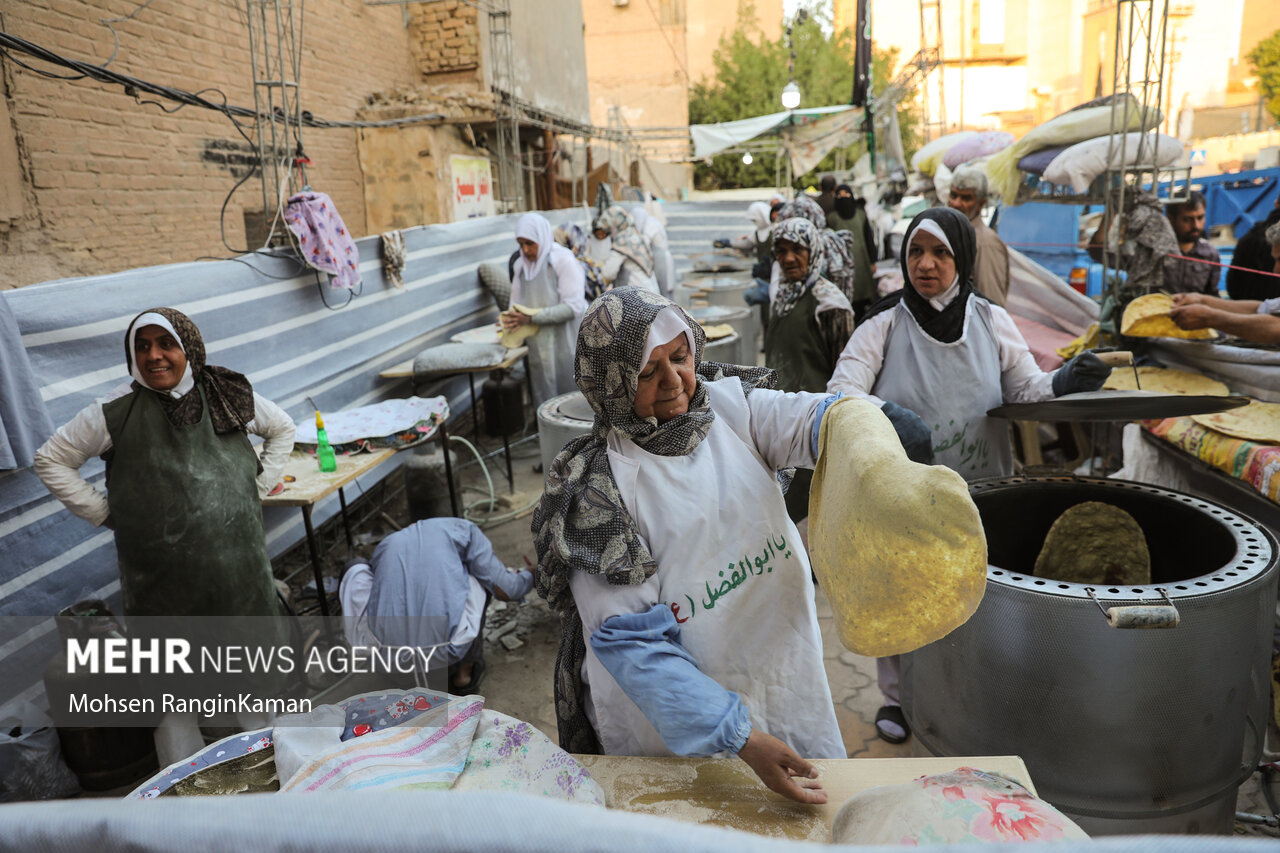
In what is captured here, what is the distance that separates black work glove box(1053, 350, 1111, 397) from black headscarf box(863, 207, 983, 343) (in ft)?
1.19

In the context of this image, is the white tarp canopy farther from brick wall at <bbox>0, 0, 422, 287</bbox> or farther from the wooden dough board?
the wooden dough board

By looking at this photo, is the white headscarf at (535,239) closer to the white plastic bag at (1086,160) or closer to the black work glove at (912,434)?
the white plastic bag at (1086,160)

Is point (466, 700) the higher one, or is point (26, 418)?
point (26, 418)

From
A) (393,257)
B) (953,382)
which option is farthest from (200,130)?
(953,382)

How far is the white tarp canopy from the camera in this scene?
48.9ft

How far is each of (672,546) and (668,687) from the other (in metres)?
0.27

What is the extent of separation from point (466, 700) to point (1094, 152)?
17.3 ft

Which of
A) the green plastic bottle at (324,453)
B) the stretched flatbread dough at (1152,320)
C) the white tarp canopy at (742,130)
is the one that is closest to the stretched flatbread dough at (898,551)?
the stretched flatbread dough at (1152,320)

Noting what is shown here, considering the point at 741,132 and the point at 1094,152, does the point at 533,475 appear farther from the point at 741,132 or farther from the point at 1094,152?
the point at 741,132

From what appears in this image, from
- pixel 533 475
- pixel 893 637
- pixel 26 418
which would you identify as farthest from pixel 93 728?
pixel 533 475

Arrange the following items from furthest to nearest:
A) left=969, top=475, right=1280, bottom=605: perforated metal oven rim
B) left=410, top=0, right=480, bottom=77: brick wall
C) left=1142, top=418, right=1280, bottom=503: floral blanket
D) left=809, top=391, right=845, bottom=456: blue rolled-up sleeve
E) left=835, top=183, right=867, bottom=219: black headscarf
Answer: left=410, top=0, right=480, bottom=77: brick wall → left=835, top=183, right=867, bottom=219: black headscarf → left=1142, top=418, right=1280, bottom=503: floral blanket → left=969, top=475, right=1280, bottom=605: perforated metal oven rim → left=809, top=391, right=845, bottom=456: blue rolled-up sleeve

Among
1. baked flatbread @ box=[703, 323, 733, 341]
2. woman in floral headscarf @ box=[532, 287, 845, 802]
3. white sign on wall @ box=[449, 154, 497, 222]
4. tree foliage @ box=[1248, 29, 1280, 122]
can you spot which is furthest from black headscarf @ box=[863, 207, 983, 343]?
tree foliage @ box=[1248, 29, 1280, 122]

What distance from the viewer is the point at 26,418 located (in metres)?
2.96

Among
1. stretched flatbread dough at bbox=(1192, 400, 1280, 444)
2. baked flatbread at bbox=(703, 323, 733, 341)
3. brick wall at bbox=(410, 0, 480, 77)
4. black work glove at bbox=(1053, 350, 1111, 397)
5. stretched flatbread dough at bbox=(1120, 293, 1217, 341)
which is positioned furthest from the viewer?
brick wall at bbox=(410, 0, 480, 77)
